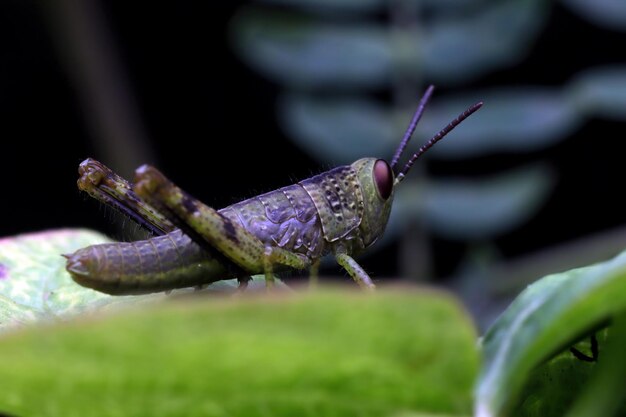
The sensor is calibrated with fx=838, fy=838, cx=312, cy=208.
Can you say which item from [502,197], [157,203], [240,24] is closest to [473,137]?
[502,197]

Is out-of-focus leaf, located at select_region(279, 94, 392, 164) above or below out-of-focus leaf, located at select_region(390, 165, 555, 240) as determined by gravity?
above

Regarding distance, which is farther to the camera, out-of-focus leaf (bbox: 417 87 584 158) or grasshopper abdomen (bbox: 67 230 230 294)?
out-of-focus leaf (bbox: 417 87 584 158)

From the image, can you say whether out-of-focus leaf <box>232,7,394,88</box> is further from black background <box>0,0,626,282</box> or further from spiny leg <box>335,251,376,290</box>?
black background <box>0,0,626,282</box>

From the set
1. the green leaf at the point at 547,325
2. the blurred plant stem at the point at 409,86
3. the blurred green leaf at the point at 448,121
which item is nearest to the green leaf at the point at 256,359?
the green leaf at the point at 547,325

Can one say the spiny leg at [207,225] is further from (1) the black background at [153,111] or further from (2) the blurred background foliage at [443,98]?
(1) the black background at [153,111]

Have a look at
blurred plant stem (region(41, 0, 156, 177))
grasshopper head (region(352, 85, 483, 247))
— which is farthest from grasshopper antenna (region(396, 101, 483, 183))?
blurred plant stem (region(41, 0, 156, 177))

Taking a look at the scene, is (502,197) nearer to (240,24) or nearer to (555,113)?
(555,113)

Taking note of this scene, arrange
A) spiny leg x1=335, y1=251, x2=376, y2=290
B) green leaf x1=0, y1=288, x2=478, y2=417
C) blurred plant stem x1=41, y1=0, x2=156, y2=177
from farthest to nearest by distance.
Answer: blurred plant stem x1=41, y1=0, x2=156, y2=177 → spiny leg x1=335, y1=251, x2=376, y2=290 → green leaf x1=0, y1=288, x2=478, y2=417

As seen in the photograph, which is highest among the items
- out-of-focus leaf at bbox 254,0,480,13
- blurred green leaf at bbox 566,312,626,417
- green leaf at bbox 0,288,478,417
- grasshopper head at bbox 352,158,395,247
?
out-of-focus leaf at bbox 254,0,480,13
